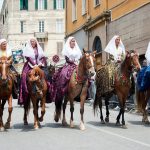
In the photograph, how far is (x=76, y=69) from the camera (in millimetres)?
13820

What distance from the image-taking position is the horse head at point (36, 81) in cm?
1338

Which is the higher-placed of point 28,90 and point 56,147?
point 28,90

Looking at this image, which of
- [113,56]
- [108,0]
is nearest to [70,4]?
[108,0]

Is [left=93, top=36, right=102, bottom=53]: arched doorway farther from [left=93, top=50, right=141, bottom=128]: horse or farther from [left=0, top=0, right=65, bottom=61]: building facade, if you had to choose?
[left=0, top=0, right=65, bottom=61]: building facade

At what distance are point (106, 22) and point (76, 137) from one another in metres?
18.6

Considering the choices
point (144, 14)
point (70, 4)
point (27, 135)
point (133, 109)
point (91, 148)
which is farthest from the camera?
point (70, 4)

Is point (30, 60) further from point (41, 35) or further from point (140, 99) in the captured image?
point (41, 35)

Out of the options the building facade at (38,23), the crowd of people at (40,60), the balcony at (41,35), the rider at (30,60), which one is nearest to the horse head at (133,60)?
the crowd of people at (40,60)

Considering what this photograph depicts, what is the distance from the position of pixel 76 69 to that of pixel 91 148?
12.8 feet

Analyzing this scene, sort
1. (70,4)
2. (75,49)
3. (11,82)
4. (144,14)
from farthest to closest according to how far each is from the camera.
A: (70,4), (144,14), (75,49), (11,82)

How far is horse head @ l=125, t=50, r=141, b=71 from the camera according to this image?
44.6ft

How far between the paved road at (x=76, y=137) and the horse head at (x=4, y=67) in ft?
4.76

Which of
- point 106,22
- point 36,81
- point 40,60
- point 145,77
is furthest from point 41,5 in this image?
point 36,81

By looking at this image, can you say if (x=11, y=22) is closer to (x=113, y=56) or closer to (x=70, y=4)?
(x=70, y=4)
